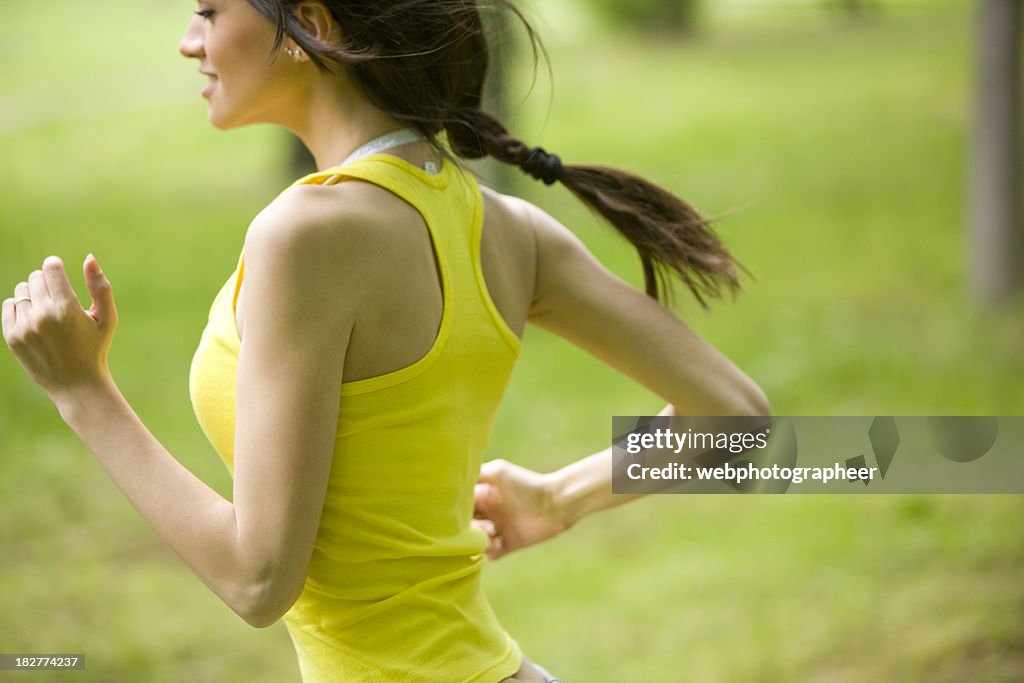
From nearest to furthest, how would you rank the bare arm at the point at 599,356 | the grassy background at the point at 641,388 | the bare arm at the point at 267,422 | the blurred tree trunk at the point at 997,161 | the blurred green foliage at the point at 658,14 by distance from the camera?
the bare arm at the point at 267,422 → the bare arm at the point at 599,356 → the grassy background at the point at 641,388 → the blurred tree trunk at the point at 997,161 → the blurred green foliage at the point at 658,14

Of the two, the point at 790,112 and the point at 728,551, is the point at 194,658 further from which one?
the point at 790,112

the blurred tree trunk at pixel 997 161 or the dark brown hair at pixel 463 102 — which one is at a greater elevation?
the blurred tree trunk at pixel 997 161

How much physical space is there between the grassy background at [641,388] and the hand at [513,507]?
0.32 meters

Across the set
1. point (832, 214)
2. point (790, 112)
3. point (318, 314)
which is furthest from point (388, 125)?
point (790, 112)

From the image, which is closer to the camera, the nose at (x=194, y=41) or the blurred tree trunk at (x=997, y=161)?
the nose at (x=194, y=41)

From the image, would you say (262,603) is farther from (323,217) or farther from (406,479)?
(323,217)

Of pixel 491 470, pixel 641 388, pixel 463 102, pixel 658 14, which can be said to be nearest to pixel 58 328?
pixel 463 102

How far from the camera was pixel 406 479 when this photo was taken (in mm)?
1398

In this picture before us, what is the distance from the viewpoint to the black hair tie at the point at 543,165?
5.37 feet

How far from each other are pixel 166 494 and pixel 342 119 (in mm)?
466

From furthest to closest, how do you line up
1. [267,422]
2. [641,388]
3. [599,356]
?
[641,388] → [599,356] → [267,422]

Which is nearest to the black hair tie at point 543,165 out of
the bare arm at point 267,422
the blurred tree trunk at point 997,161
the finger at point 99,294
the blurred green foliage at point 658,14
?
the bare arm at point 267,422

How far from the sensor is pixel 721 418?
170 centimetres

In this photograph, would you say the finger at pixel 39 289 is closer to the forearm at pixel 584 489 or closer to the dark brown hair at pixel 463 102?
the dark brown hair at pixel 463 102
